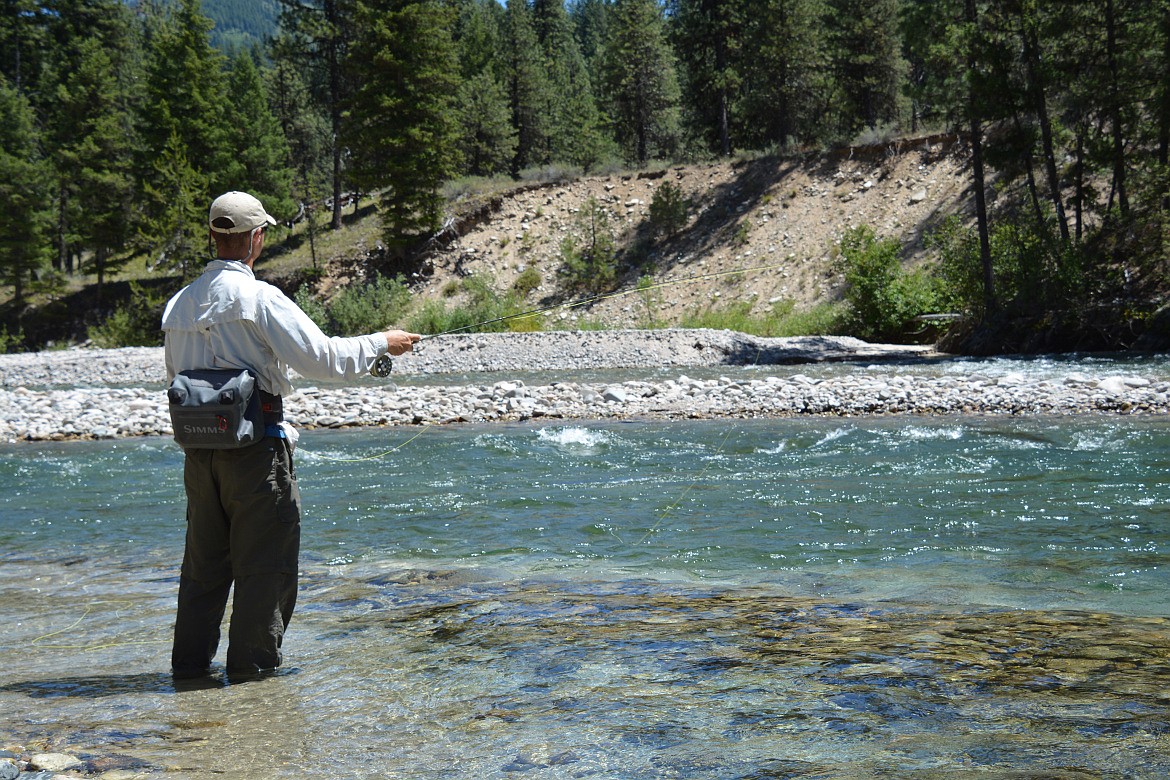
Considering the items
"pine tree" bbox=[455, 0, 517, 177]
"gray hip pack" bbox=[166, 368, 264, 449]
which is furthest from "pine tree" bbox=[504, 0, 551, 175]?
"gray hip pack" bbox=[166, 368, 264, 449]

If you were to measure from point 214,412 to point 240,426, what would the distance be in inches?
3.7

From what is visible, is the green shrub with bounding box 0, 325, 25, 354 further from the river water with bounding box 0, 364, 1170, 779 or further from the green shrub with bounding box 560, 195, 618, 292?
the river water with bounding box 0, 364, 1170, 779

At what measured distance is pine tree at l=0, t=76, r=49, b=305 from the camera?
37406 millimetres

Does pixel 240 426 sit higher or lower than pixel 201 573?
higher

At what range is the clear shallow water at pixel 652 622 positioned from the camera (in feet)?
9.79

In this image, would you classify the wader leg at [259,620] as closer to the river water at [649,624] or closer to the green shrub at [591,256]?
the river water at [649,624]

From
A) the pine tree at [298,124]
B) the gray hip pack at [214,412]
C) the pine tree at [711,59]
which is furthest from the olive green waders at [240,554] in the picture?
the pine tree at [298,124]

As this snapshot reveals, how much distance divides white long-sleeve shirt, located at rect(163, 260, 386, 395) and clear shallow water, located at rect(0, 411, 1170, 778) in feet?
3.75

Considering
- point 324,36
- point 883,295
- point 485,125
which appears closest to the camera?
point 883,295

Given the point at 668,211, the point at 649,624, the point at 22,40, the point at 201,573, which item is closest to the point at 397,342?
the point at 201,573

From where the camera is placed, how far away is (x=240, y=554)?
11.7 ft

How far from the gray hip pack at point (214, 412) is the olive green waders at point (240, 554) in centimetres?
11

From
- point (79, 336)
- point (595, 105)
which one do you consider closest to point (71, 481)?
point (79, 336)

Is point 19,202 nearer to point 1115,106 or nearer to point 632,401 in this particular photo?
point 632,401
